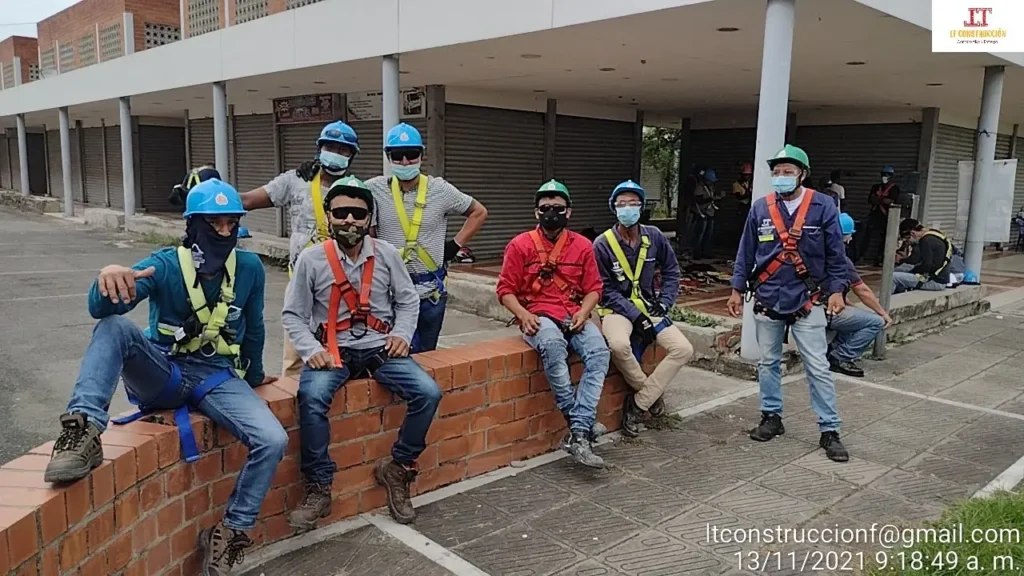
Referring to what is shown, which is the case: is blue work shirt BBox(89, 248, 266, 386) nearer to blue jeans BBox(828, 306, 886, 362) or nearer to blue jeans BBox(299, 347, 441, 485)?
blue jeans BBox(299, 347, 441, 485)

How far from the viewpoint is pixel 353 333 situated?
3.55 meters

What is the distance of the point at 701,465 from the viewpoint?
4434 millimetres

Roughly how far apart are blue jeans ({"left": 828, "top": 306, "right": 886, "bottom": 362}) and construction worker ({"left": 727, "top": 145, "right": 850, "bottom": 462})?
5.29 ft

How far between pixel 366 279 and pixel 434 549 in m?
1.30

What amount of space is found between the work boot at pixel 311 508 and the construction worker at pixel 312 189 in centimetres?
106

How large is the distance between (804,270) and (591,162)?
1021cm

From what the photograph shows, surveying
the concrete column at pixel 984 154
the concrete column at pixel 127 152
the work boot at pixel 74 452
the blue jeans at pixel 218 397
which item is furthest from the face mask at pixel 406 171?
the concrete column at pixel 127 152

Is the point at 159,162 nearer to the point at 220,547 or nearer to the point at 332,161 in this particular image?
the point at 332,161

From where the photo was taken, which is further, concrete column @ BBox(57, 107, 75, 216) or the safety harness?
concrete column @ BBox(57, 107, 75, 216)

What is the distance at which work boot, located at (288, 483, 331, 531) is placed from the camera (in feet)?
11.0

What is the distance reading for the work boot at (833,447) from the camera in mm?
4535

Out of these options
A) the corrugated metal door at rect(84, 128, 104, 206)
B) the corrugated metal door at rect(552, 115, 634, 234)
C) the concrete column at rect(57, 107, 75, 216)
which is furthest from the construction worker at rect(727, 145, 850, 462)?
the corrugated metal door at rect(84, 128, 104, 206)

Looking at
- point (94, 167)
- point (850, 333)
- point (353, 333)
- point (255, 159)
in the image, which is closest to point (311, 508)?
point (353, 333)

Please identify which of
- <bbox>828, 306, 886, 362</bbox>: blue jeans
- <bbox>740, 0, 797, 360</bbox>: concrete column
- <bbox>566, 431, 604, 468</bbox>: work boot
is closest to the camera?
<bbox>566, 431, 604, 468</bbox>: work boot
